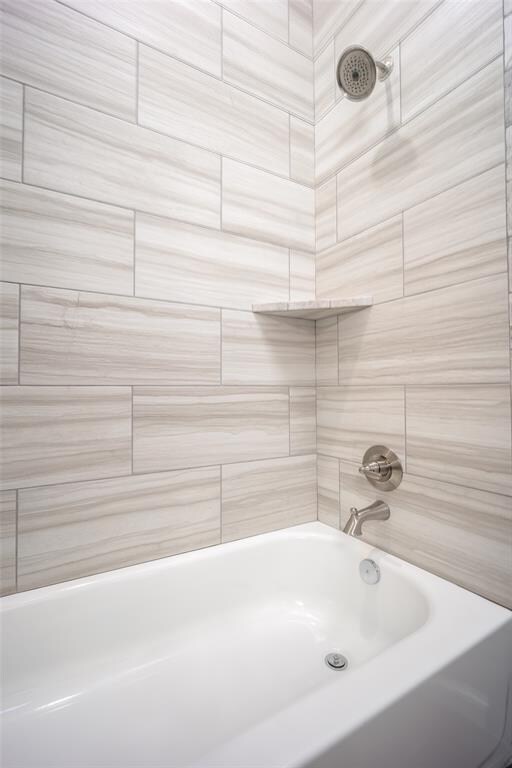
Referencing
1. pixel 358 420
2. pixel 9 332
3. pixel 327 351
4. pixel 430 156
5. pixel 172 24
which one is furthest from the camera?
pixel 327 351

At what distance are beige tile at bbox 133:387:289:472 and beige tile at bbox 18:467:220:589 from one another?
0.18ft

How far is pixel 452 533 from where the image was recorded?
0.99 meters

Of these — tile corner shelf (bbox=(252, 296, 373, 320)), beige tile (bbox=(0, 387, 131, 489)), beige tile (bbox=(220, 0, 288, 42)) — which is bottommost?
beige tile (bbox=(0, 387, 131, 489))

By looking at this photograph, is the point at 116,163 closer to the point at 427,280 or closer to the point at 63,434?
the point at 63,434

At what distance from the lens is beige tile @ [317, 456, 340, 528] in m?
1.40

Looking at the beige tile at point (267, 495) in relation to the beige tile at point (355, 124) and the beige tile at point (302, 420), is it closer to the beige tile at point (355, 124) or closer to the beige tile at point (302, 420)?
the beige tile at point (302, 420)

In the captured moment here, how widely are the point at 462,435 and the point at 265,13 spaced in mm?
1702

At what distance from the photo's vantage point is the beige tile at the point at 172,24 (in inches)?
41.8

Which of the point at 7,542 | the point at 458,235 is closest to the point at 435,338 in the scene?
the point at 458,235

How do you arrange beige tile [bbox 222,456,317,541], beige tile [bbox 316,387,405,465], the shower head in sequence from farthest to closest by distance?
beige tile [bbox 222,456,317,541] < beige tile [bbox 316,387,405,465] < the shower head

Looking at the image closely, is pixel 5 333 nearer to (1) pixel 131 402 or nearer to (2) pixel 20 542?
(1) pixel 131 402

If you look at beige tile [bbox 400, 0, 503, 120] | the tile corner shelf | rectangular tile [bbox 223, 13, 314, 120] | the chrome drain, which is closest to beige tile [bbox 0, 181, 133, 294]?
the tile corner shelf

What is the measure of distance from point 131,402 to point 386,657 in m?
0.90

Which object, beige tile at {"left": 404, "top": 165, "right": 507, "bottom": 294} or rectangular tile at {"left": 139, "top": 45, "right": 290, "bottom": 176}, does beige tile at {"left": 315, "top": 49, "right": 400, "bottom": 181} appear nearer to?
rectangular tile at {"left": 139, "top": 45, "right": 290, "bottom": 176}
